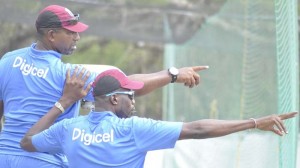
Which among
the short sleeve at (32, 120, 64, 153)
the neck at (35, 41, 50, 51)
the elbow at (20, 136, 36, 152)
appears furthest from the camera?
the neck at (35, 41, 50, 51)

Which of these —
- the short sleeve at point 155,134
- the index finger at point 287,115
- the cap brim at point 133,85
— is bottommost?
the short sleeve at point 155,134

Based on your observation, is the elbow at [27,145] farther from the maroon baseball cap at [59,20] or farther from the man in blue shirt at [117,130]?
the maroon baseball cap at [59,20]

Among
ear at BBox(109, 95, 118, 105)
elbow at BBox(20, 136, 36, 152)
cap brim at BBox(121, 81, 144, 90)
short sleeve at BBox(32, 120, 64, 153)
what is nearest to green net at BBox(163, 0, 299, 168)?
cap brim at BBox(121, 81, 144, 90)

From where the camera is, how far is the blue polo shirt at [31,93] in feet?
21.1

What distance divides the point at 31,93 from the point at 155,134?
115 cm

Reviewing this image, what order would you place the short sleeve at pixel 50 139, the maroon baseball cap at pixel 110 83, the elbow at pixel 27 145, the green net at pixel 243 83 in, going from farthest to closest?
the green net at pixel 243 83 < the elbow at pixel 27 145 < the short sleeve at pixel 50 139 < the maroon baseball cap at pixel 110 83

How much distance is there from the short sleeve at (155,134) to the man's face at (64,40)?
3.34 ft

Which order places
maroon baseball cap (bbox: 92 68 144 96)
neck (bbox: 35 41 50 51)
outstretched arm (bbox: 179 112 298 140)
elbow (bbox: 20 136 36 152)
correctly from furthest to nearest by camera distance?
neck (bbox: 35 41 50 51) → elbow (bbox: 20 136 36 152) → maroon baseball cap (bbox: 92 68 144 96) → outstretched arm (bbox: 179 112 298 140)

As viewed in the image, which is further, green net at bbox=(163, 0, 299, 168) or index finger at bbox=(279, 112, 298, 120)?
green net at bbox=(163, 0, 299, 168)

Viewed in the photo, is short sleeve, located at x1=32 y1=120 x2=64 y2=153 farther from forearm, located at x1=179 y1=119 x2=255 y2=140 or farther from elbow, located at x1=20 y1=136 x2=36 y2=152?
forearm, located at x1=179 y1=119 x2=255 y2=140

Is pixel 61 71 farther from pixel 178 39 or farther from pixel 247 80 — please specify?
pixel 178 39

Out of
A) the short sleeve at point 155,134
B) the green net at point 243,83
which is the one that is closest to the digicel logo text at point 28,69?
the short sleeve at point 155,134

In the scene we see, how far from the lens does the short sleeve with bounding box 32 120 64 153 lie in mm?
6070

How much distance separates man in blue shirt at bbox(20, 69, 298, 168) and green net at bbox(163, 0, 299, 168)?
162 cm
